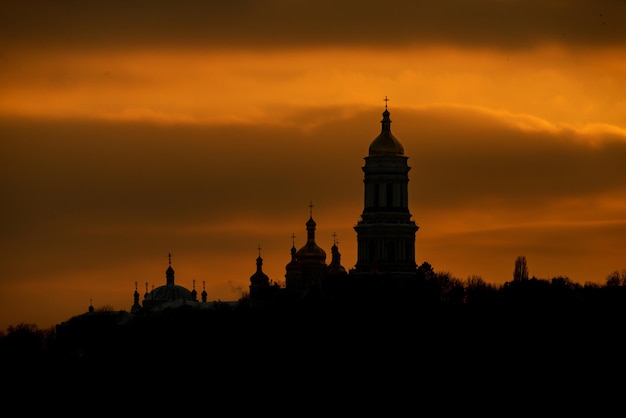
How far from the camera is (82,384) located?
19112cm

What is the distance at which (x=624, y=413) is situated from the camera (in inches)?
6944

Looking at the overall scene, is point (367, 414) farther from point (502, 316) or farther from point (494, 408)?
point (502, 316)

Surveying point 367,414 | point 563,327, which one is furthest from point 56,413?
point 563,327

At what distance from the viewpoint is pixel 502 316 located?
19925cm

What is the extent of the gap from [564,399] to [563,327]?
47.9ft

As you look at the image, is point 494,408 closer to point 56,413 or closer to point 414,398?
point 414,398

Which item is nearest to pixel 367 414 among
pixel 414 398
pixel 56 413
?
pixel 414 398

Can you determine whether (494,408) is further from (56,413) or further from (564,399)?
(56,413)

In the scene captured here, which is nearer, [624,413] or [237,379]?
[624,413]

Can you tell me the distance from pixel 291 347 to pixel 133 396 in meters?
11.5

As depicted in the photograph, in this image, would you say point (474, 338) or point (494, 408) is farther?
point (474, 338)

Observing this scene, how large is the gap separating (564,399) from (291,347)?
19.5 m

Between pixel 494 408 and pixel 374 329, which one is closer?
pixel 494 408

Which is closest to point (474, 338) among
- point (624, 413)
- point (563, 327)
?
point (563, 327)
